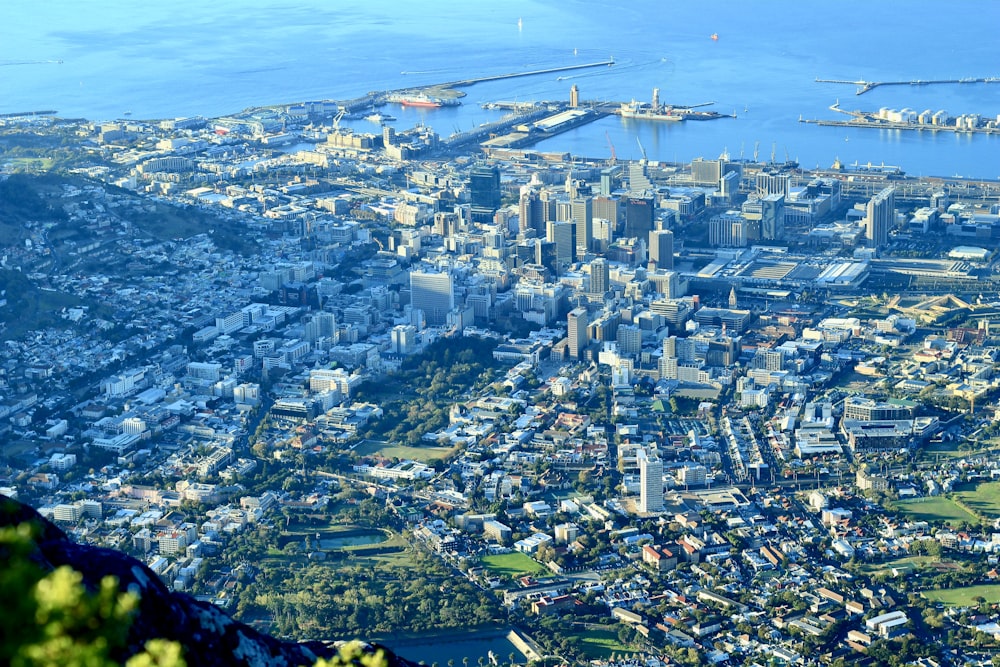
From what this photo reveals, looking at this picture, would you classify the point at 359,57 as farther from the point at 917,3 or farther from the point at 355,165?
the point at 917,3

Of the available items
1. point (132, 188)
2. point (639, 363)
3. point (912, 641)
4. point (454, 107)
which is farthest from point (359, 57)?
point (912, 641)

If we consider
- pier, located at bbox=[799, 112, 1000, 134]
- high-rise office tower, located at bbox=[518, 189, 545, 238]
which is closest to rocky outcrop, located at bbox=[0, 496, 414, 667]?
high-rise office tower, located at bbox=[518, 189, 545, 238]

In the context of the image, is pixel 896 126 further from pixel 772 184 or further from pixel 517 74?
pixel 517 74

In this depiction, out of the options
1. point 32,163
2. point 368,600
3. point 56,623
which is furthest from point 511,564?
point 32,163

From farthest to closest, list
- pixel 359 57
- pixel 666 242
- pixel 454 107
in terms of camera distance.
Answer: pixel 359 57 < pixel 454 107 < pixel 666 242

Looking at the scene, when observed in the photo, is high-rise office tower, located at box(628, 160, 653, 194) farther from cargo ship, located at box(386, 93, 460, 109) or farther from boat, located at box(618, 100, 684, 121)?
cargo ship, located at box(386, 93, 460, 109)

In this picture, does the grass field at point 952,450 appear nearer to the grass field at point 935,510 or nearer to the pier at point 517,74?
the grass field at point 935,510
